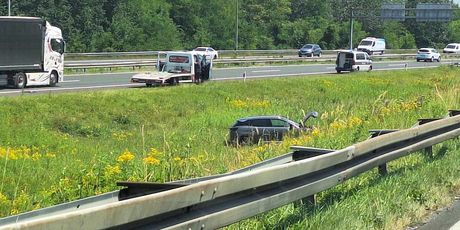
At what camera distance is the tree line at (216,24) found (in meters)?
72.2

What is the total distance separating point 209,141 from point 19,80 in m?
18.4

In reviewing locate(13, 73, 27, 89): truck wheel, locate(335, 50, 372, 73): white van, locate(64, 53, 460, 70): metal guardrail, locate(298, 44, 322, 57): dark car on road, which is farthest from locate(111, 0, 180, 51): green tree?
locate(13, 73, 27, 89): truck wheel

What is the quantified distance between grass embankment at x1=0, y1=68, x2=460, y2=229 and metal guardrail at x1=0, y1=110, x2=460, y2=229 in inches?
15.3

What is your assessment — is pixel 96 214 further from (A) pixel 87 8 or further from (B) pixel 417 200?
(A) pixel 87 8

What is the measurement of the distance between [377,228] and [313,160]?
1.09m

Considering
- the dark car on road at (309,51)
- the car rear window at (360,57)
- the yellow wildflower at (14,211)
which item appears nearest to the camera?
the yellow wildflower at (14,211)

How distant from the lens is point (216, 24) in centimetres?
8625

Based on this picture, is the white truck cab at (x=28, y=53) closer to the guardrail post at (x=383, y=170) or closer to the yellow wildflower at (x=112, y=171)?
the yellow wildflower at (x=112, y=171)

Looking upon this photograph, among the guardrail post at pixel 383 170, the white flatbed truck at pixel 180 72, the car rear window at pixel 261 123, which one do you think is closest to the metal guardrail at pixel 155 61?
the white flatbed truck at pixel 180 72

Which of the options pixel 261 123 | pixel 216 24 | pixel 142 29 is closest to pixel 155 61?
pixel 142 29

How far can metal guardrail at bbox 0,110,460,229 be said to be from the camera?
3.71 metres

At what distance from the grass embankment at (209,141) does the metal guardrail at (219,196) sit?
39 centimetres

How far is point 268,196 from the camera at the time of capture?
17.7 feet

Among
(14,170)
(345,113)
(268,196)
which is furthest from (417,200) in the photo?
(345,113)
